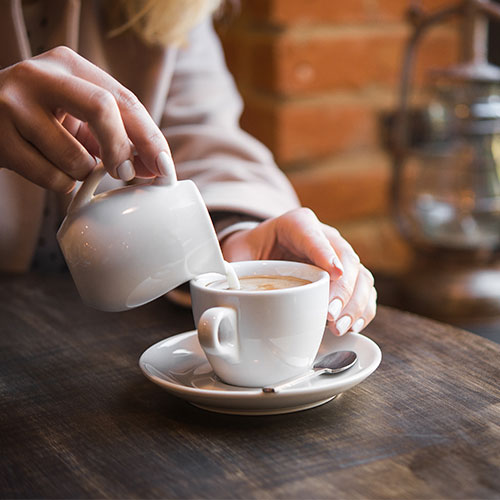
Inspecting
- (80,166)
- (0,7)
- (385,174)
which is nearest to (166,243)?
(80,166)

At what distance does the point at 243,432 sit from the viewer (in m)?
0.50

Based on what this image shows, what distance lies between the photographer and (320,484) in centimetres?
43

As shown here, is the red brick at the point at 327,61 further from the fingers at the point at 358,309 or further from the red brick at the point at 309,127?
the fingers at the point at 358,309

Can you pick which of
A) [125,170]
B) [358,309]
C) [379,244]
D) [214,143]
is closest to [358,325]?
[358,309]

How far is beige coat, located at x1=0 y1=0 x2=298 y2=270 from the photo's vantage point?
2.82 feet

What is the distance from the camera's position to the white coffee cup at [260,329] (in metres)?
0.53

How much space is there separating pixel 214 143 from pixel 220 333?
0.46 metres

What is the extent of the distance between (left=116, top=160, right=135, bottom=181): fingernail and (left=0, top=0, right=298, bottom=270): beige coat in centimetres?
29

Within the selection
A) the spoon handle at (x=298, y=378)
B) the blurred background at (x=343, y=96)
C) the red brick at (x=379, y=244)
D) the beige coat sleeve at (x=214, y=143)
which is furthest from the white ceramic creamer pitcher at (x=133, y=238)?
the red brick at (x=379, y=244)

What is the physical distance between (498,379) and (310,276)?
159 mm

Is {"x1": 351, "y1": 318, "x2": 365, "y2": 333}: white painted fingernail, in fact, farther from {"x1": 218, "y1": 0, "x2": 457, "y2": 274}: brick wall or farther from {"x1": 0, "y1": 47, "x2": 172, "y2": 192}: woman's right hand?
{"x1": 218, "y1": 0, "x2": 457, "y2": 274}: brick wall

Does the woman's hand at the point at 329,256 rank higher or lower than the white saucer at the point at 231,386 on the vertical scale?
higher

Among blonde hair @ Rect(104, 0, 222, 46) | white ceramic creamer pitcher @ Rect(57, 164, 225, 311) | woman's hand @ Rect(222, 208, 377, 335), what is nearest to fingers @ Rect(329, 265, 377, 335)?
woman's hand @ Rect(222, 208, 377, 335)

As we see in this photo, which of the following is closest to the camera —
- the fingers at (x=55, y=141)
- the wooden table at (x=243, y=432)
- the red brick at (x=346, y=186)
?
the wooden table at (x=243, y=432)
